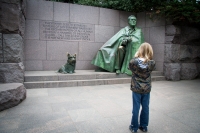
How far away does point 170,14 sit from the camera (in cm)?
700

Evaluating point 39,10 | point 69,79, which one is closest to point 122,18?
point 39,10

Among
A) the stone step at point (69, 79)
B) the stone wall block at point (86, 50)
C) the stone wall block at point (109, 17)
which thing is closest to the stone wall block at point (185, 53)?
the stone step at point (69, 79)

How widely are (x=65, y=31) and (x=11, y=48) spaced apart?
3.44 meters

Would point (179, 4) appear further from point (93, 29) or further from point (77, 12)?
Result: point (77, 12)

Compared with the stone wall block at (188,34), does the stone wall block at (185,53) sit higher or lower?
lower

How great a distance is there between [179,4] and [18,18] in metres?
6.02

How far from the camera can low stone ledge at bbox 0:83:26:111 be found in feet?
11.3

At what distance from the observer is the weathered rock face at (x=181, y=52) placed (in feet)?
24.0

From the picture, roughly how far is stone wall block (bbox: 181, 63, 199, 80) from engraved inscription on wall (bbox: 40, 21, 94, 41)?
4461 millimetres

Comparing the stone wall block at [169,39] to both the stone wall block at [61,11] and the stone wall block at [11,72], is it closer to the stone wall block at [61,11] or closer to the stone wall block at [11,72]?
the stone wall block at [61,11]

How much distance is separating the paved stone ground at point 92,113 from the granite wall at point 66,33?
3.09 metres

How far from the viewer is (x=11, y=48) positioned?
4.64 meters

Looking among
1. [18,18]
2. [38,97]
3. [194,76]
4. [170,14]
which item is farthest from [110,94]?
[194,76]

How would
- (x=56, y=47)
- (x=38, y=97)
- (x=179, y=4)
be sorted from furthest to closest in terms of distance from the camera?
(x=56, y=47) → (x=179, y=4) → (x=38, y=97)
